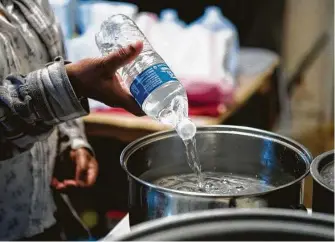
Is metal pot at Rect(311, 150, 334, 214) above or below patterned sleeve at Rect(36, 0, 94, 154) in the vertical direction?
above

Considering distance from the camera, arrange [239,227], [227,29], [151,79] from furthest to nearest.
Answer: [227,29]
[151,79]
[239,227]

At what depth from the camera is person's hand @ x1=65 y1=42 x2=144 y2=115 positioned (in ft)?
4.03

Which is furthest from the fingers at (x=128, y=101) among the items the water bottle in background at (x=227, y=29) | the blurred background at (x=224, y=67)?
the water bottle in background at (x=227, y=29)

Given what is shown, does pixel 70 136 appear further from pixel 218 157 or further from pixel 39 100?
pixel 218 157

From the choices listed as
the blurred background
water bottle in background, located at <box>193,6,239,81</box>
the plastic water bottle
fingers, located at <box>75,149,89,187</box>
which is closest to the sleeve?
the plastic water bottle

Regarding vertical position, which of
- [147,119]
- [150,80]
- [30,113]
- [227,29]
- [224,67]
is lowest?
[147,119]

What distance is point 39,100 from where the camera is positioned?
54.5 inches

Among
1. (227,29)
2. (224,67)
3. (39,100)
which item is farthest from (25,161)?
(227,29)

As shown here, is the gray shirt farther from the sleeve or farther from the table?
the table

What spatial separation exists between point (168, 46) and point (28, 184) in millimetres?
1435

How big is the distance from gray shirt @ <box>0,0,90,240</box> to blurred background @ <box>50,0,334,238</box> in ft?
2.31

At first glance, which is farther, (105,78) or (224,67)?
(224,67)

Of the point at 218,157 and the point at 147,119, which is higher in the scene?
the point at 218,157

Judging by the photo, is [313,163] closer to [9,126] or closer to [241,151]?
[241,151]
